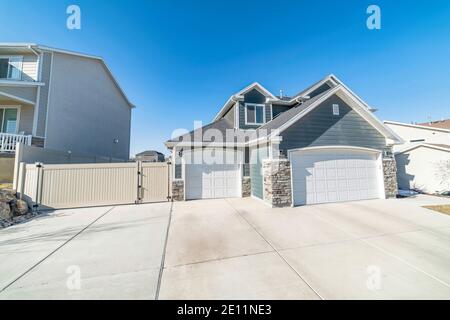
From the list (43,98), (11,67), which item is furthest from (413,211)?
(11,67)

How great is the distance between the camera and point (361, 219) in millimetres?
5953

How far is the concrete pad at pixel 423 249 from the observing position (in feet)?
10.7

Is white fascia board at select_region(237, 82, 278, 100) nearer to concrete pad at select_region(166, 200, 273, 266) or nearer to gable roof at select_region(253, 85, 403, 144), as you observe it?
gable roof at select_region(253, 85, 403, 144)

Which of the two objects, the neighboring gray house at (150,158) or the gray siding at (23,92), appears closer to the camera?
the gray siding at (23,92)

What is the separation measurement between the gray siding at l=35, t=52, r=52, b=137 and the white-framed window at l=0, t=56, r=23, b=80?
1.60 m

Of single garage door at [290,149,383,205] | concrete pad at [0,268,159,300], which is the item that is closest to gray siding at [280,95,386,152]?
single garage door at [290,149,383,205]

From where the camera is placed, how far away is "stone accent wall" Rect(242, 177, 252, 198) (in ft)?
32.0

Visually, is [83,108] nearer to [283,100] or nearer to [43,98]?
→ [43,98]

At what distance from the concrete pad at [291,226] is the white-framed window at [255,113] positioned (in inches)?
256

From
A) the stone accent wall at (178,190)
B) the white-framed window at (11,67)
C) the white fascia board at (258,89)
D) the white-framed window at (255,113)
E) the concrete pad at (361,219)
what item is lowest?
the concrete pad at (361,219)

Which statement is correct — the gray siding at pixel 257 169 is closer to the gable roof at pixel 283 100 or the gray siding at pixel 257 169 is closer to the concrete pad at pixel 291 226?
the concrete pad at pixel 291 226

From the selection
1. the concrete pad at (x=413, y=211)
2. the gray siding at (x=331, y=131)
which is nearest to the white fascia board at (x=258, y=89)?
the gray siding at (x=331, y=131)

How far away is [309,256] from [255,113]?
10094 mm
